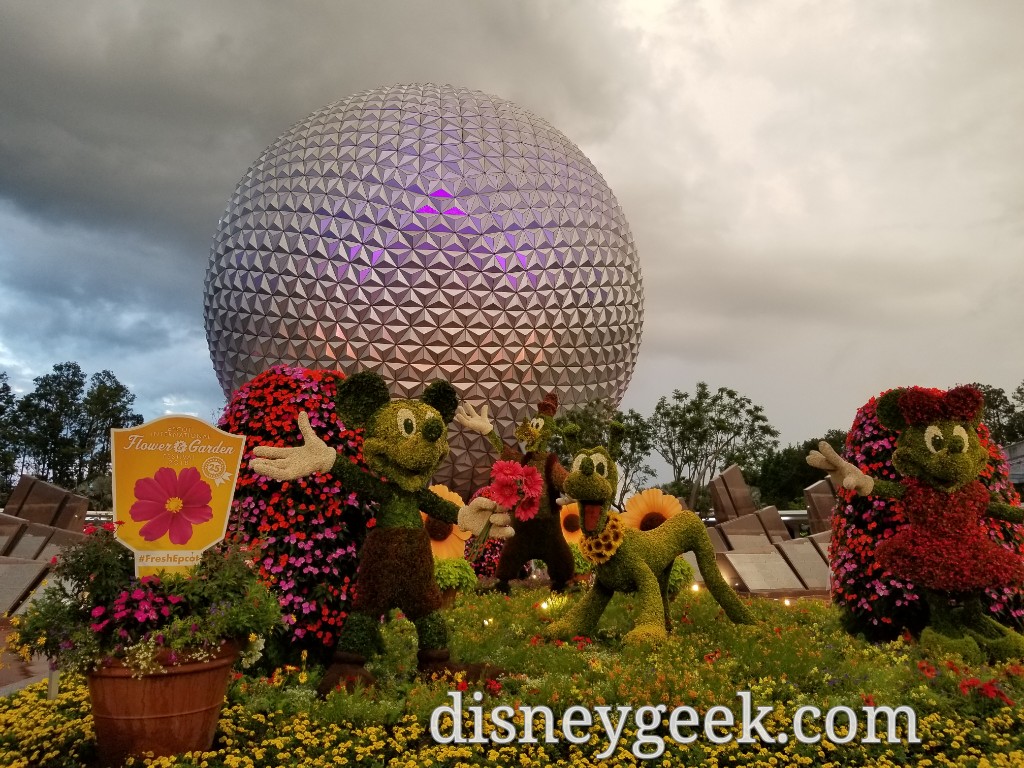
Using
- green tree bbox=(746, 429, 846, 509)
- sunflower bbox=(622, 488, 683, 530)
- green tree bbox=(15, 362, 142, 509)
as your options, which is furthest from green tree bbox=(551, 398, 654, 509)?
green tree bbox=(15, 362, 142, 509)

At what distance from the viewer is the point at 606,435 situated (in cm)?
2053

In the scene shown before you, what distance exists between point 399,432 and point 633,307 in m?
15.7

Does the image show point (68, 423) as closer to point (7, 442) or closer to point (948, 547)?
point (7, 442)

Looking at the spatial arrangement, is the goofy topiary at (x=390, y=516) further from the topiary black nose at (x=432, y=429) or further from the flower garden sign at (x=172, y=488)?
the flower garden sign at (x=172, y=488)

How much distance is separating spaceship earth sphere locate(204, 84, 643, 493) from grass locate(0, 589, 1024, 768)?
35.8 feet

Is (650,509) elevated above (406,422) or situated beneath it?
situated beneath

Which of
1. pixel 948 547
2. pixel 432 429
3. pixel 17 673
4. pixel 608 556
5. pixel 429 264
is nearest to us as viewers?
pixel 432 429

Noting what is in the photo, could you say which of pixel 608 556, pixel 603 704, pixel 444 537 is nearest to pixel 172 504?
pixel 603 704

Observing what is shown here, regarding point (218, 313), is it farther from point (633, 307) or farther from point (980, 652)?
point (980, 652)

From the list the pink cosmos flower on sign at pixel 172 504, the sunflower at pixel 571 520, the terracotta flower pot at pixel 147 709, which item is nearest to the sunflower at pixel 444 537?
the sunflower at pixel 571 520

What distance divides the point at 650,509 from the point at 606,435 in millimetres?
11000

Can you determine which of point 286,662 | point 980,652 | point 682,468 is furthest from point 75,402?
point 980,652

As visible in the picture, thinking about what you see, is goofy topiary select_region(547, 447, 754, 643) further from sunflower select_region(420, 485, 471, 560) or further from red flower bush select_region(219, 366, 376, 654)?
sunflower select_region(420, 485, 471, 560)

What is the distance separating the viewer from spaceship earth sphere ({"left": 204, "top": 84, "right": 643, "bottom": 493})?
56.7 ft
